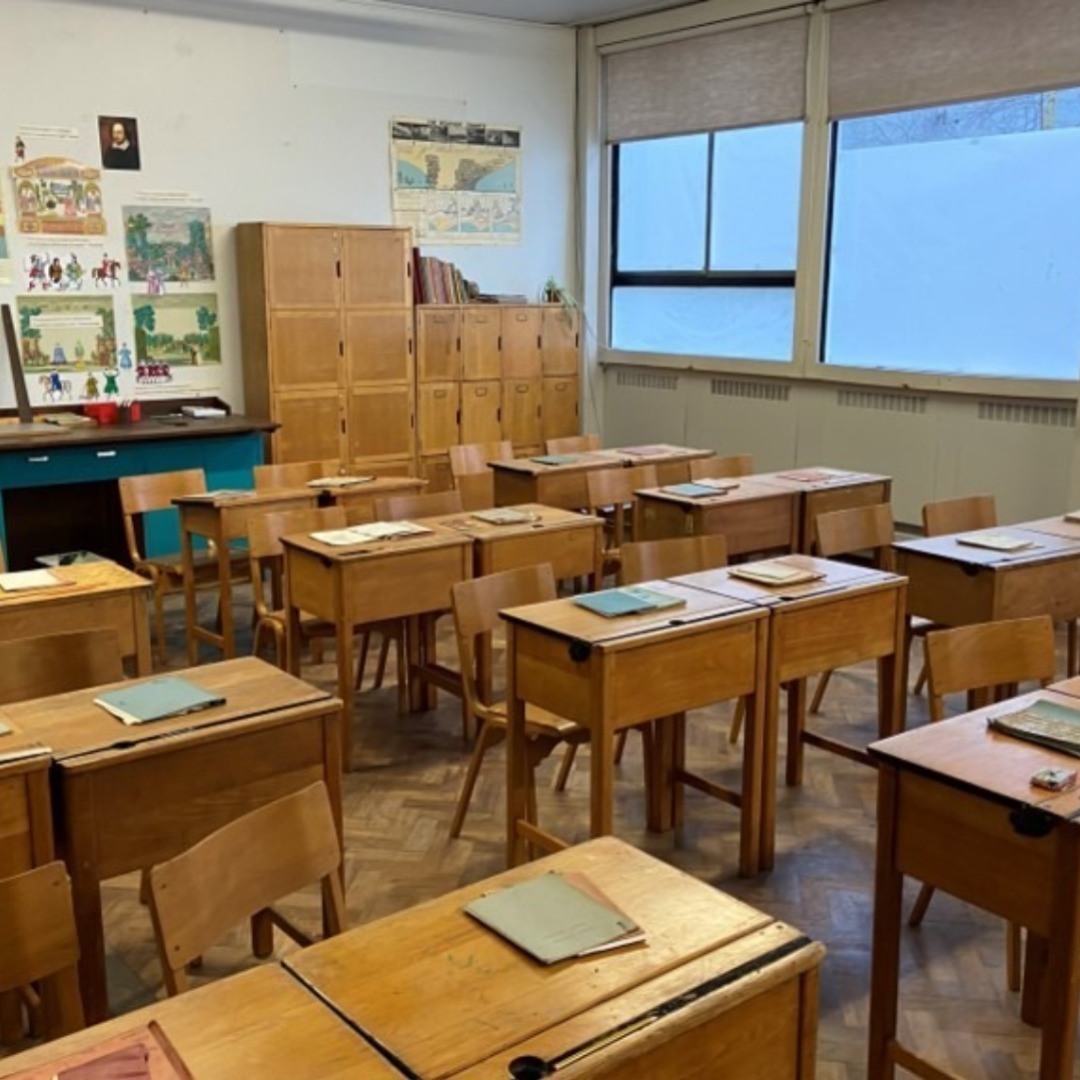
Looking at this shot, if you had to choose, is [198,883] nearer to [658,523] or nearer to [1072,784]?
[1072,784]

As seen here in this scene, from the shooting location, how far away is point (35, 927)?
5.94 ft

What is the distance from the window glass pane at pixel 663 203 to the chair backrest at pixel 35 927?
7025 mm

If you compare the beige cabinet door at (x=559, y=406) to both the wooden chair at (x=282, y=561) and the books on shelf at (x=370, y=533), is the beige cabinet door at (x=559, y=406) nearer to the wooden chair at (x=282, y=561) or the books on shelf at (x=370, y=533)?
the wooden chair at (x=282, y=561)

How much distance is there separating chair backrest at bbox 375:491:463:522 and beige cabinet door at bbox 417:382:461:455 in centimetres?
278

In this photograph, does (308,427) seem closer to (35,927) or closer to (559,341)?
(559,341)

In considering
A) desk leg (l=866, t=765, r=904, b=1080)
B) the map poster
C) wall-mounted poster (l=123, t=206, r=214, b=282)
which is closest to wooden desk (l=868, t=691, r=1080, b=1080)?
desk leg (l=866, t=765, r=904, b=1080)

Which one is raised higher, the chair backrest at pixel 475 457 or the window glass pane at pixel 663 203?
the window glass pane at pixel 663 203

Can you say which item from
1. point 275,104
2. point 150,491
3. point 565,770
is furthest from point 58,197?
point 565,770

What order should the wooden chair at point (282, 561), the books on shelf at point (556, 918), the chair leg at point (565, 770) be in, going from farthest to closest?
1. the wooden chair at point (282, 561)
2. the chair leg at point (565, 770)
3. the books on shelf at point (556, 918)

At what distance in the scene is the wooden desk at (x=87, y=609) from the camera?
3.57 meters

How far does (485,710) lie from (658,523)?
6.41ft

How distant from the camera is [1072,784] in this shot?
210 centimetres

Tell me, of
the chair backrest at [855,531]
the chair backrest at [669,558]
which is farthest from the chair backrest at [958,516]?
the chair backrest at [669,558]

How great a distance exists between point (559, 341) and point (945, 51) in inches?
124
